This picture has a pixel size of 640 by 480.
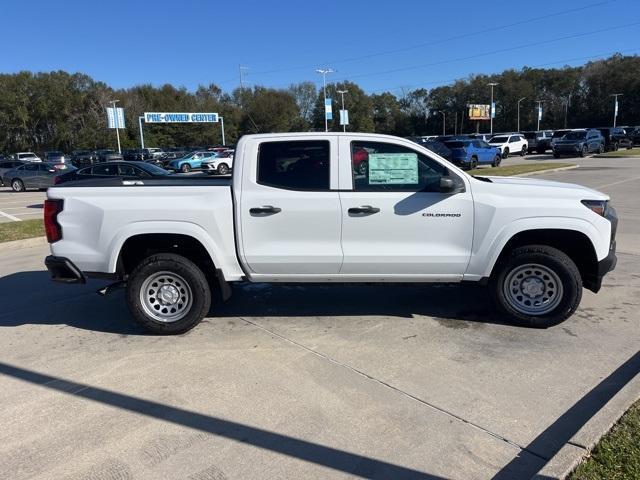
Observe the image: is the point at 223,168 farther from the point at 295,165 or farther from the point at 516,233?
the point at 516,233

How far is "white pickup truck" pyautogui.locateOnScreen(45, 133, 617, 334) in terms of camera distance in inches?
190

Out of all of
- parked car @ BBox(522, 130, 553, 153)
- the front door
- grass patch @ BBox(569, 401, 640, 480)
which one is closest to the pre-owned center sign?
parked car @ BBox(522, 130, 553, 153)

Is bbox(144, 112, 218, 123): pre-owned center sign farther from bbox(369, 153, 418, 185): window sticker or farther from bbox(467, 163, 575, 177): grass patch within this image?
bbox(369, 153, 418, 185): window sticker

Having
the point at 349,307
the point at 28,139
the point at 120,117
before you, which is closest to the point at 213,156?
the point at 120,117

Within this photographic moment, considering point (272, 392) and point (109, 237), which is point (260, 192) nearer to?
point (109, 237)

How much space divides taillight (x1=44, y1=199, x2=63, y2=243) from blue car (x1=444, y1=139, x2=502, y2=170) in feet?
82.9

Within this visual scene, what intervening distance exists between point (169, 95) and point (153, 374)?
374 ft

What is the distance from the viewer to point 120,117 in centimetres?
5716

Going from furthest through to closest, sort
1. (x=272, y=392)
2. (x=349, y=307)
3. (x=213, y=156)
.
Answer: (x=213, y=156), (x=349, y=307), (x=272, y=392)

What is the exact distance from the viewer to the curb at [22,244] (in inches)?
389

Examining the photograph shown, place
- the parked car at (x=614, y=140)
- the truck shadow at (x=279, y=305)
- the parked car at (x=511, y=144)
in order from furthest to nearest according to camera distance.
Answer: the parked car at (x=614, y=140), the parked car at (x=511, y=144), the truck shadow at (x=279, y=305)

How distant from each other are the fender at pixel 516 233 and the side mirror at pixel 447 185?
56 centimetres

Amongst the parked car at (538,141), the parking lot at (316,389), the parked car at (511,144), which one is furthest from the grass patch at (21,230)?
the parked car at (538,141)

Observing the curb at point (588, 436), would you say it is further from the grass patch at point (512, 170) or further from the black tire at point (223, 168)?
the black tire at point (223, 168)
